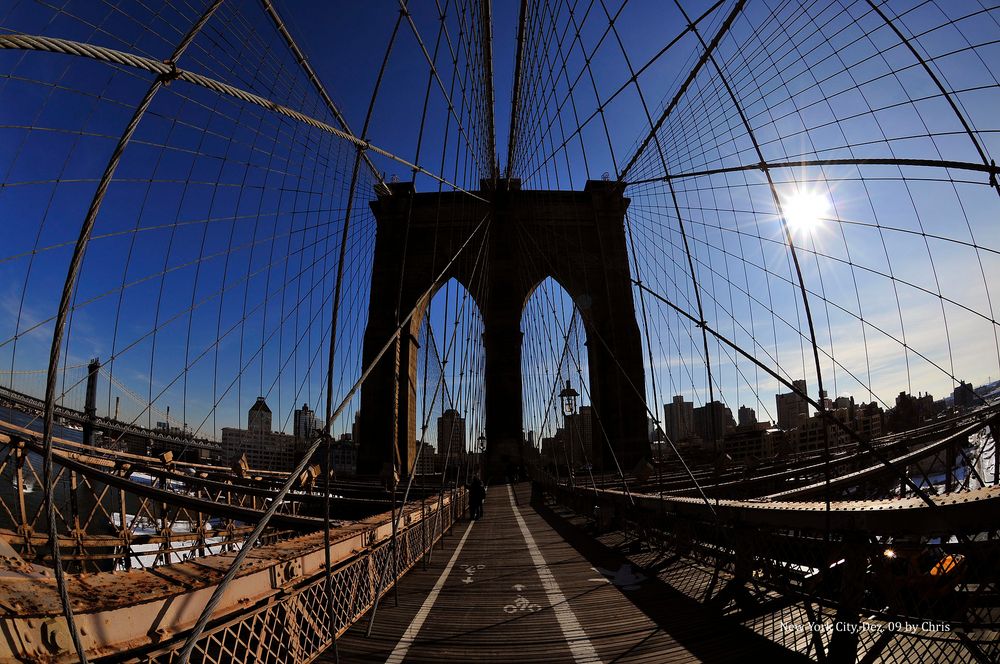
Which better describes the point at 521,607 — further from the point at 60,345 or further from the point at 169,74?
the point at 169,74

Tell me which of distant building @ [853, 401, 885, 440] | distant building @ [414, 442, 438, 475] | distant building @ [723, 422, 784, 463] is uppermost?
distant building @ [853, 401, 885, 440]

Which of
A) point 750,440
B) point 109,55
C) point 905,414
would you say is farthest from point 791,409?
point 109,55

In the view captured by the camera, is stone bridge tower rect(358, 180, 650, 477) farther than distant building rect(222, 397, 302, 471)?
Yes

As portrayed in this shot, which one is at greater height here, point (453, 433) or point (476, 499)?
point (453, 433)

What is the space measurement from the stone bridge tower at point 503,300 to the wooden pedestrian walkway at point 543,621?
48.2 ft

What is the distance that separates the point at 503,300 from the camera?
23500 millimetres

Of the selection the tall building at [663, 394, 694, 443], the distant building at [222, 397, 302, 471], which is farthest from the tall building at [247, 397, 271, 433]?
the tall building at [663, 394, 694, 443]

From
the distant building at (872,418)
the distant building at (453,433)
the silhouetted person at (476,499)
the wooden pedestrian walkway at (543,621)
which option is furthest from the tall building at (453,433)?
the distant building at (872,418)

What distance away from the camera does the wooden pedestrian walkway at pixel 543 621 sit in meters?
2.66

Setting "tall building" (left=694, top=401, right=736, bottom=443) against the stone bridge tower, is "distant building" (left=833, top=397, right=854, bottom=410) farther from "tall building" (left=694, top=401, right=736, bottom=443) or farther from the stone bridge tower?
the stone bridge tower

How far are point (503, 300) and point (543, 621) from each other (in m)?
20.6

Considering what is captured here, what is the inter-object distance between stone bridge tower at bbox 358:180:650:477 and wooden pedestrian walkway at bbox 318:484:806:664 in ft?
48.2

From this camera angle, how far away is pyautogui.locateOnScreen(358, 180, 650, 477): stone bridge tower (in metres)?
19.6

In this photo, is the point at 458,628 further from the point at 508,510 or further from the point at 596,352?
the point at 596,352
